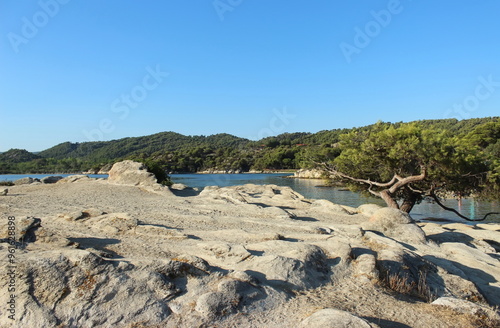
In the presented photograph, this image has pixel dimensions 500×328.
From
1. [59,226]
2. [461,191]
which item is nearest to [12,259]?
[59,226]

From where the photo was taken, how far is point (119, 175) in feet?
80.2

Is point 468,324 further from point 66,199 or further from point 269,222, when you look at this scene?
point 66,199

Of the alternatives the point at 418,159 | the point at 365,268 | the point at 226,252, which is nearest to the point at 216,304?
the point at 226,252

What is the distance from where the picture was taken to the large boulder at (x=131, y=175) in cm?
2330

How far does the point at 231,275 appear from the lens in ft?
21.5

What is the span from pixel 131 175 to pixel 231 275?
755 inches

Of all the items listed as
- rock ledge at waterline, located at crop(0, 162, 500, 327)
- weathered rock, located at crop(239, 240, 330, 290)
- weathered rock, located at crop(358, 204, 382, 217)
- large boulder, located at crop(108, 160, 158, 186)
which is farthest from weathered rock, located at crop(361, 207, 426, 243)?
large boulder, located at crop(108, 160, 158, 186)

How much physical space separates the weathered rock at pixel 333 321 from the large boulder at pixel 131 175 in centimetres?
1887

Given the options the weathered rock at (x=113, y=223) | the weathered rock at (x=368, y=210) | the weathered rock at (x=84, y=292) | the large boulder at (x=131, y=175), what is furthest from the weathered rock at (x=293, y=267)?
the large boulder at (x=131, y=175)

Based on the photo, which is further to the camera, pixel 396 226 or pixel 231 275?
pixel 396 226

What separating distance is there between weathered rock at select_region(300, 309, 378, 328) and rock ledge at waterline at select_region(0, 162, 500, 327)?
0.02 metres

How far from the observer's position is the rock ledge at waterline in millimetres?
5434

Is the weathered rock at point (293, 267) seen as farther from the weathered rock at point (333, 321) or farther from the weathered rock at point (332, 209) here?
the weathered rock at point (332, 209)

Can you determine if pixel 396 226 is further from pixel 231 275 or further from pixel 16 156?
pixel 16 156
